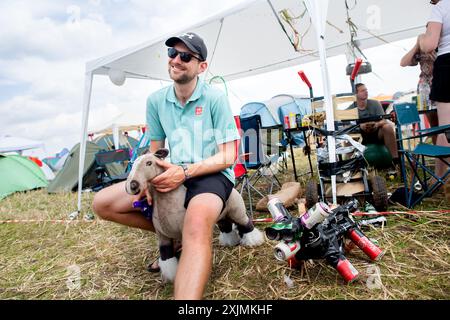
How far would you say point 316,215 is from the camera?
5.28 ft

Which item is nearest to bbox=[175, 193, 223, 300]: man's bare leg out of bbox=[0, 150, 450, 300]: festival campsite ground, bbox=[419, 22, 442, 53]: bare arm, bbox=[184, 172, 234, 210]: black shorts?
bbox=[184, 172, 234, 210]: black shorts

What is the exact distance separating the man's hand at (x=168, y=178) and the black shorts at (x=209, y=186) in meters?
0.08

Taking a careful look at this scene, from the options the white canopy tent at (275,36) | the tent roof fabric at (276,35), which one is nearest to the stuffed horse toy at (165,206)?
the white canopy tent at (275,36)

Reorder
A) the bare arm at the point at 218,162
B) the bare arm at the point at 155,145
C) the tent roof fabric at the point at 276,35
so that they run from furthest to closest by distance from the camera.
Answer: the tent roof fabric at the point at 276,35, the bare arm at the point at 155,145, the bare arm at the point at 218,162

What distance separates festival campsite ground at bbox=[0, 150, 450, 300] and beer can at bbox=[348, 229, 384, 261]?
0.30ft

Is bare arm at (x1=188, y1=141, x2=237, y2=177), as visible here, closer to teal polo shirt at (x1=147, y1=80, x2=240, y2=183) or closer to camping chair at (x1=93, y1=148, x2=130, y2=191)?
teal polo shirt at (x1=147, y1=80, x2=240, y2=183)

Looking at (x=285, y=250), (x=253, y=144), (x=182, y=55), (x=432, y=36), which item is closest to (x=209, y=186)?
(x=285, y=250)

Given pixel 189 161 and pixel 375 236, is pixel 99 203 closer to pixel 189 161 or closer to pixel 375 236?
pixel 189 161

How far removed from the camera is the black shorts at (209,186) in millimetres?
1715

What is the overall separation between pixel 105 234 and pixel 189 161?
1859 millimetres

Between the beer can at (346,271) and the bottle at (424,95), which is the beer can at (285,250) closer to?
the beer can at (346,271)

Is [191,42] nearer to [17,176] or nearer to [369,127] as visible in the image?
[369,127]

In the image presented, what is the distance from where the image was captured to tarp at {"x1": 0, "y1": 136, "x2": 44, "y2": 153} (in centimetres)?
1610
